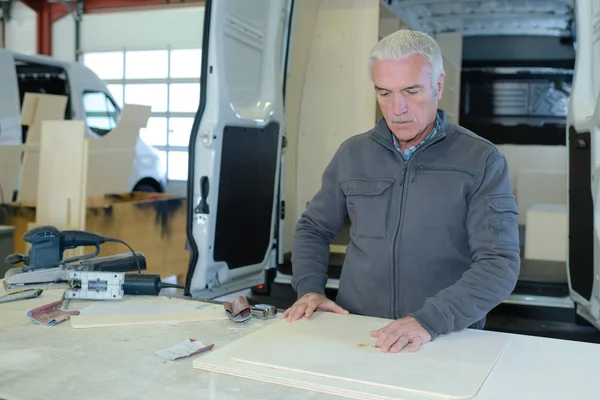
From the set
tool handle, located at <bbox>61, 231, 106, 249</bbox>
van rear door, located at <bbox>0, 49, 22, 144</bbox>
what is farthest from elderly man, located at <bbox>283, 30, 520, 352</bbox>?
van rear door, located at <bbox>0, 49, 22, 144</bbox>

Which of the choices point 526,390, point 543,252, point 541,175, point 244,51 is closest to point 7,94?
point 244,51

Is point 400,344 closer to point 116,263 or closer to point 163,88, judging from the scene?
point 116,263

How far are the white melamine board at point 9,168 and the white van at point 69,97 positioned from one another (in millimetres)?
324

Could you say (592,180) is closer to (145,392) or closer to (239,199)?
(239,199)

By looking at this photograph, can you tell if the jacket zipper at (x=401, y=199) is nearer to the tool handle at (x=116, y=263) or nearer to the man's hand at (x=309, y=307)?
the man's hand at (x=309, y=307)

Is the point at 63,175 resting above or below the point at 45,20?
below

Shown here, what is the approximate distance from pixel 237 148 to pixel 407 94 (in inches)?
77.7

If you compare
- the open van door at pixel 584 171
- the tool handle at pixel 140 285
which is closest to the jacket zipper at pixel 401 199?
the tool handle at pixel 140 285

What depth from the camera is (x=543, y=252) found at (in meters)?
5.25

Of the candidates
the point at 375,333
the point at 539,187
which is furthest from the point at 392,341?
the point at 539,187

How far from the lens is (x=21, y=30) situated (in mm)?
12227

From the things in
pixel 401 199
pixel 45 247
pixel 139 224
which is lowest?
pixel 139 224

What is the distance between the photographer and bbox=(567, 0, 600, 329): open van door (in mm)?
3506

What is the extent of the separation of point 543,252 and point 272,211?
2267mm
